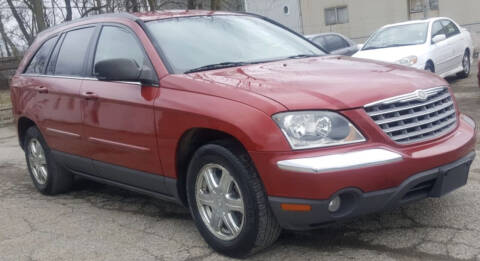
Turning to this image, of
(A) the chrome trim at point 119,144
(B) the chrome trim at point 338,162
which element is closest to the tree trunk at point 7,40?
(A) the chrome trim at point 119,144

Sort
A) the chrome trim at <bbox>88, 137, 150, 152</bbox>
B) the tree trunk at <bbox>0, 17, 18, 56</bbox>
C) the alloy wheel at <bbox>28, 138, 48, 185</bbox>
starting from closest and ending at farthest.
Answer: the chrome trim at <bbox>88, 137, 150, 152</bbox> < the alloy wheel at <bbox>28, 138, 48, 185</bbox> < the tree trunk at <bbox>0, 17, 18, 56</bbox>

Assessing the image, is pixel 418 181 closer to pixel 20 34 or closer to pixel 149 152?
pixel 149 152

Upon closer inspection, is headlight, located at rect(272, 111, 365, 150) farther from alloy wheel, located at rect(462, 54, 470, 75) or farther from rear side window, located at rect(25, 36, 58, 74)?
alloy wheel, located at rect(462, 54, 470, 75)

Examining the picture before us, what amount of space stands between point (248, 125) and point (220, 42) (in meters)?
1.33

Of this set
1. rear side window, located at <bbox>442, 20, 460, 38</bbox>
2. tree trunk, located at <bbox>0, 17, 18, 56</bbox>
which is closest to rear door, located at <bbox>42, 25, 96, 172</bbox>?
rear side window, located at <bbox>442, 20, 460, 38</bbox>

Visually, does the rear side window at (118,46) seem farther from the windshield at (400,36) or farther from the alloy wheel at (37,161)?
the windshield at (400,36)

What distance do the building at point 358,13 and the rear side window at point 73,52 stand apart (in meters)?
18.3

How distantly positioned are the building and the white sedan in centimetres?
950

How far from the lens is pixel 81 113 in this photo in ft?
16.3

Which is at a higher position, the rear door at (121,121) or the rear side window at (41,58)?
the rear side window at (41,58)

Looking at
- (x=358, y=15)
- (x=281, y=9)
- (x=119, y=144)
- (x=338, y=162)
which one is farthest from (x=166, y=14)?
(x=281, y=9)

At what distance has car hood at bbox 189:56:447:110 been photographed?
3.42 m

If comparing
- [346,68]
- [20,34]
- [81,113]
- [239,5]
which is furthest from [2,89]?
[346,68]

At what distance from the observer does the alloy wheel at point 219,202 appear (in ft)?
12.2
